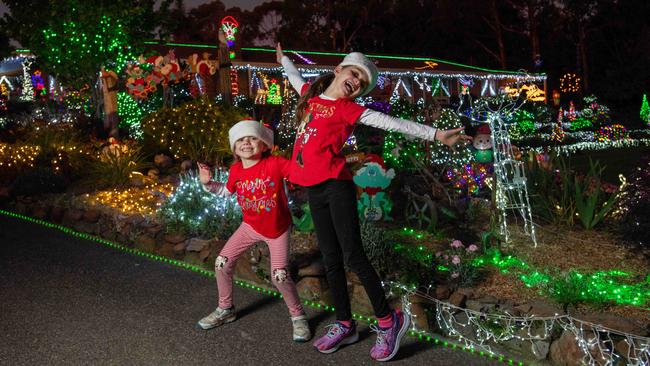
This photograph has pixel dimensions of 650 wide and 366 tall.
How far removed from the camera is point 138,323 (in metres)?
4.29

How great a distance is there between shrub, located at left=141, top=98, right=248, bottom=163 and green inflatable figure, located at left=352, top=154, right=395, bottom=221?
3.96m

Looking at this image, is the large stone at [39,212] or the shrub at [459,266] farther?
the large stone at [39,212]

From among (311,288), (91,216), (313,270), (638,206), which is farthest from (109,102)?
(638,206)

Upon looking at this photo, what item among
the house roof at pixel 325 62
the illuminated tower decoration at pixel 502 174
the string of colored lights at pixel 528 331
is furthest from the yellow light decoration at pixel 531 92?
the string of colored lights at pixel 528 331

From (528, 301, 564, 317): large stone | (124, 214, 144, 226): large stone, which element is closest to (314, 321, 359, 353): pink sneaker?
(528, 301, 564, 317): large stone

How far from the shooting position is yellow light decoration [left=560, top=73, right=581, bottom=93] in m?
35.6

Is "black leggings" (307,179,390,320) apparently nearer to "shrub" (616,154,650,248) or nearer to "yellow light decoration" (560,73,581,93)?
"shrub" (616,154,650,248)

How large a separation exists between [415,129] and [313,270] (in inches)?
75.0

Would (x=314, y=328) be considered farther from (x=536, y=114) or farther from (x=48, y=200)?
(x=536, y=114)

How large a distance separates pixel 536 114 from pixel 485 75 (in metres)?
11.3

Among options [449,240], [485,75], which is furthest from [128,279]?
[485,75]

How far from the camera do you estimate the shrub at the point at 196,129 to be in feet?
32.2

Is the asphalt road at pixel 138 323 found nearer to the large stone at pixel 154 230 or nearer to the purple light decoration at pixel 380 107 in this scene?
the large stone at pixel 154 230

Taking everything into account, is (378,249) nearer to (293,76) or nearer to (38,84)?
(293,76)
